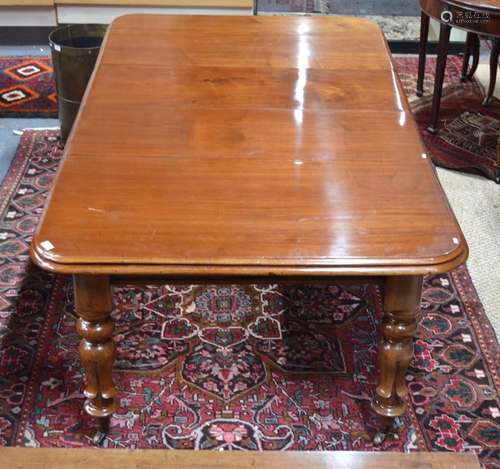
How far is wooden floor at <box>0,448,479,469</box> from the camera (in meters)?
1.57

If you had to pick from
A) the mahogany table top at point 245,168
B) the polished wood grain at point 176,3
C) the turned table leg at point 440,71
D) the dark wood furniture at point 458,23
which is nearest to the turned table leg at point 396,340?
A: the mahogany table top at point 245,168

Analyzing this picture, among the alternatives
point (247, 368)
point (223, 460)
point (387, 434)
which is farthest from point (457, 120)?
point (223, 460)

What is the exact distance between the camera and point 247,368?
7.39 ft

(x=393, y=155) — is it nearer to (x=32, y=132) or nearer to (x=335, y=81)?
(x=335, y=81)

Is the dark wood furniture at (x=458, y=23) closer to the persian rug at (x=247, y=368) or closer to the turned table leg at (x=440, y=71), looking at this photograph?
the turned table leg at (x=440, y=71)

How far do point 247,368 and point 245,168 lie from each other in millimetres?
588

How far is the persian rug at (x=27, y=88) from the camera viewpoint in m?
3.72

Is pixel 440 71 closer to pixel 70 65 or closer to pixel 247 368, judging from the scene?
pixel 70 65

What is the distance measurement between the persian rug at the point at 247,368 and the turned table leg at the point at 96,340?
11cm

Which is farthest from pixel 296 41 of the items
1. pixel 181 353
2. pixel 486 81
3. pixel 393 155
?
pixel 486 81

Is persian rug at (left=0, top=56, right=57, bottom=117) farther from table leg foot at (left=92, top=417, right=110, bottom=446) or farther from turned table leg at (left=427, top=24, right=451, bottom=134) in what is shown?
table leg foot at (left=92, top=417, right=110, bottom=446)

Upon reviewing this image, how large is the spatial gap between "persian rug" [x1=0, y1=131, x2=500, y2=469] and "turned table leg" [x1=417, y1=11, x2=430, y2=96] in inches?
56.3

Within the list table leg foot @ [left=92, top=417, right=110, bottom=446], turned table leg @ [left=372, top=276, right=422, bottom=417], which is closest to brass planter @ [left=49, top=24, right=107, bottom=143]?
table leg foot @ [left=92, top=417, right=110, bottom=446]

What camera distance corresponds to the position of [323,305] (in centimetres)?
251
